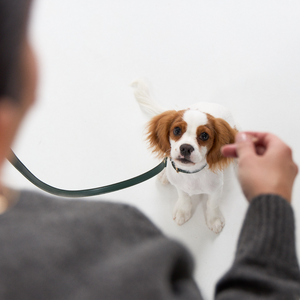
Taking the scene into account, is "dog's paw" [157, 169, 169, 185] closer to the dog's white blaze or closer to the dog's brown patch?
the dog's brown patch

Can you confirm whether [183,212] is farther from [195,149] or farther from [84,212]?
[84,212]

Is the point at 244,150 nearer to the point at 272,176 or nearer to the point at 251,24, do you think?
the point at 272,176

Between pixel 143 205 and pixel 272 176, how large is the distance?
2.96 ft

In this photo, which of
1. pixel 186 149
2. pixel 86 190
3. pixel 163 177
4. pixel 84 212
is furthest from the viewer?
pixel 163 177

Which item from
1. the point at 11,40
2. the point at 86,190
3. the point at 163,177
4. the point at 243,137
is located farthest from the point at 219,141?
the point at 11,40

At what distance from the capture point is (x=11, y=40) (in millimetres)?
268

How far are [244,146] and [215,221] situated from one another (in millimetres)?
754

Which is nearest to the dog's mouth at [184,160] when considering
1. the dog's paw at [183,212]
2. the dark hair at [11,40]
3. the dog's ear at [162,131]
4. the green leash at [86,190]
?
the dog's ear at [162,131]

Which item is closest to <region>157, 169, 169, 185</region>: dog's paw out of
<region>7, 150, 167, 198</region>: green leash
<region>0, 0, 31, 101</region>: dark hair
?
<region>7, 150, 167, 198</region>: green leash

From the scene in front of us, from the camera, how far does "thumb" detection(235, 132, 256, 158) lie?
0.55 m

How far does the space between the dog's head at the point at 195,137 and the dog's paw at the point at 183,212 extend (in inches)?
12.0

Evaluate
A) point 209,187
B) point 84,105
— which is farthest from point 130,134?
point 209,187

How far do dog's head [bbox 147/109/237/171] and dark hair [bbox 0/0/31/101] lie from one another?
66 cm

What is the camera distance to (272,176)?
0.52 meters
